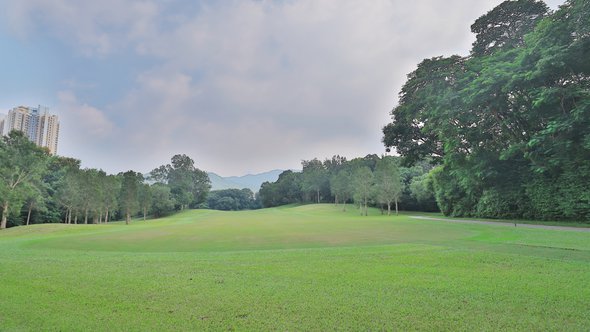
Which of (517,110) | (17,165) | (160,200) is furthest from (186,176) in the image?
(517,110)

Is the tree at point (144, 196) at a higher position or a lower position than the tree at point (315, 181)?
lower

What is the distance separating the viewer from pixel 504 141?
2722 centimetres

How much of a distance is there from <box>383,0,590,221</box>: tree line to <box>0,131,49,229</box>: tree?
44905 mm

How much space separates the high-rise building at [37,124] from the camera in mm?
74812

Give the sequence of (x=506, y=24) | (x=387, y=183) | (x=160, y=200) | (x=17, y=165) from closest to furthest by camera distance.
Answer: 1. (x=506, y=24)
2. (x=17, y=165)
3. (x=387, y=183)
4. (x=160, y=200)

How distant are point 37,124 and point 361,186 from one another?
83.1 meters

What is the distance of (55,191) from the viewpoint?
169 ft

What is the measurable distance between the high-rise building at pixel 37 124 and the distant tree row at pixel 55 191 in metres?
16.7

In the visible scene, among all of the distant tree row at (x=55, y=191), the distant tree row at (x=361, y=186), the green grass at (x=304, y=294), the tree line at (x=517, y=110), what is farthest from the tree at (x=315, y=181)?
the green grass at (x=304, y=294)

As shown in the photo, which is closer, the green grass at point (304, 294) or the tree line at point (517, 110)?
the green grass at point (304, 294)

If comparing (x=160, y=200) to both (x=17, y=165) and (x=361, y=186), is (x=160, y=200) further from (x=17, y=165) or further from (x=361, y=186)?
(x=361, y=186)

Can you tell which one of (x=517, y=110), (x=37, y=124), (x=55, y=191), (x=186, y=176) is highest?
(x=37, y=124)

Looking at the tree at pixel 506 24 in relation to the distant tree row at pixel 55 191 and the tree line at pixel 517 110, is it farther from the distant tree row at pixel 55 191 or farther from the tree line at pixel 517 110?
the distant tree row at pixel 55 191

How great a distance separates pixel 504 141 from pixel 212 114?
3178cm
